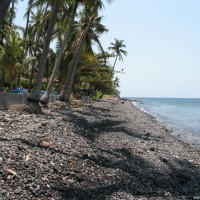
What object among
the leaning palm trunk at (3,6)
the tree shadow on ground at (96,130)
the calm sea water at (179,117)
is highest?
the leaning palm trunk at (3,6)

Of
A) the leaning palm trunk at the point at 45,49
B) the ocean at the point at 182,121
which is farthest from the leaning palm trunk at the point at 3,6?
the ocean at the point at 182,121

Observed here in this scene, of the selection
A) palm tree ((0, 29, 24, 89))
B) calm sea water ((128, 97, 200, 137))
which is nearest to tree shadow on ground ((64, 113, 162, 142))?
calm sea water ((128, 97, 200, 137))

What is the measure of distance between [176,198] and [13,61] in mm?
22185

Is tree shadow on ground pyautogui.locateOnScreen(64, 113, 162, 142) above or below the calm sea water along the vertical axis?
above

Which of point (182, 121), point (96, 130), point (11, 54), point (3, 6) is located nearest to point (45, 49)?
point (96, 130)

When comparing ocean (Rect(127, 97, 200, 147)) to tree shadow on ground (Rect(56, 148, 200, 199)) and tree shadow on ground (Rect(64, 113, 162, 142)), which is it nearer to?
tree shadow on ground (Rect(64, 113, 162, 142))

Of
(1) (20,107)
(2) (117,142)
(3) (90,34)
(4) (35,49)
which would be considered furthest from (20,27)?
(2) (117,142)

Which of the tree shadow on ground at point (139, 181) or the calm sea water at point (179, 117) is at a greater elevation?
the tree shadow on ground at point (139, 181)

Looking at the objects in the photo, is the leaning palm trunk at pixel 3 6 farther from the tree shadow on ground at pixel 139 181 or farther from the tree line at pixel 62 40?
the tree line at pixel 62 40

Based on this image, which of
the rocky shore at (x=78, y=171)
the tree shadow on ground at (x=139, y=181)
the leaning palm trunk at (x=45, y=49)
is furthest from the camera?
the leaning palm trunk at (x=45, y=49)

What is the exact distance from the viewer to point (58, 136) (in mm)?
10242

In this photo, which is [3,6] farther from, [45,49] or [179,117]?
[179,117]

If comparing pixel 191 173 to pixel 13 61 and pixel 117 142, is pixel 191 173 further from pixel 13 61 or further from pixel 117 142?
pixel 13 61

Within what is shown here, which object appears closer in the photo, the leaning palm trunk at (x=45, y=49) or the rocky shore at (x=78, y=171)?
the rocky shore at (x=78, y=171)
